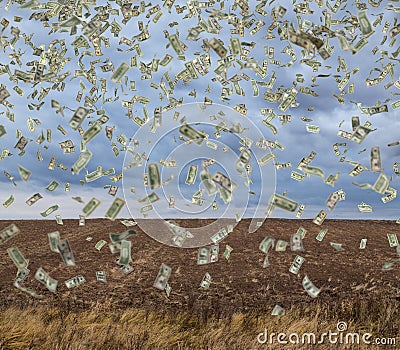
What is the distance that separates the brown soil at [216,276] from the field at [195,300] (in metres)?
0.03

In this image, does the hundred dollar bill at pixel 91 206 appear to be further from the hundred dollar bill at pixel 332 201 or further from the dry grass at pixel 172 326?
the hundred dollar bill at pixel 332 201

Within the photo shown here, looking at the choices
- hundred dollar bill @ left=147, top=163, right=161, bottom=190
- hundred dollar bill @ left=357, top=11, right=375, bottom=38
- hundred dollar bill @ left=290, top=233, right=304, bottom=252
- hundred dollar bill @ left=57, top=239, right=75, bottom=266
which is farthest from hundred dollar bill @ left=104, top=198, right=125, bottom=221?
hundred dollar bill @ left=357, top=11, right=375, bottom=38

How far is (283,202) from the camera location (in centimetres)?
623

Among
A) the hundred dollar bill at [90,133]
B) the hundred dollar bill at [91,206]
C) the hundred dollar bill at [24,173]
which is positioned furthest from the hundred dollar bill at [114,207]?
the hundred dollar bill at [24,173]

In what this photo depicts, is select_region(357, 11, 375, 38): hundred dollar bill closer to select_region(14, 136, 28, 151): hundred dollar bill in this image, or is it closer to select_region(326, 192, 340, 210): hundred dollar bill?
select_region(326, 192, 340, 210): hundred dollar bill

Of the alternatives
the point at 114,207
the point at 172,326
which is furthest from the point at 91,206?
the point at 172,326

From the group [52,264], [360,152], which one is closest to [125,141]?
[360,152]

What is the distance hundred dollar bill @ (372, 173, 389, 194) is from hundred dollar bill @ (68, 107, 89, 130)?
411cm

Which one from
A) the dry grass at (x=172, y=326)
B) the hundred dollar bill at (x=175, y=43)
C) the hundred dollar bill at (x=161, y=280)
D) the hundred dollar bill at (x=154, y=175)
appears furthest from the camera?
the dry grass at (x=172, y=326)

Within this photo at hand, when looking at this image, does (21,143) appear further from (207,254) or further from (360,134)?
(360,134)

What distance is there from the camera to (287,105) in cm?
774

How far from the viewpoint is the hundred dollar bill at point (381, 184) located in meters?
6.21

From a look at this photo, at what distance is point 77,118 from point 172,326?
14.0 feet

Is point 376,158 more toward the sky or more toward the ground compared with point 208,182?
more toward the sky
